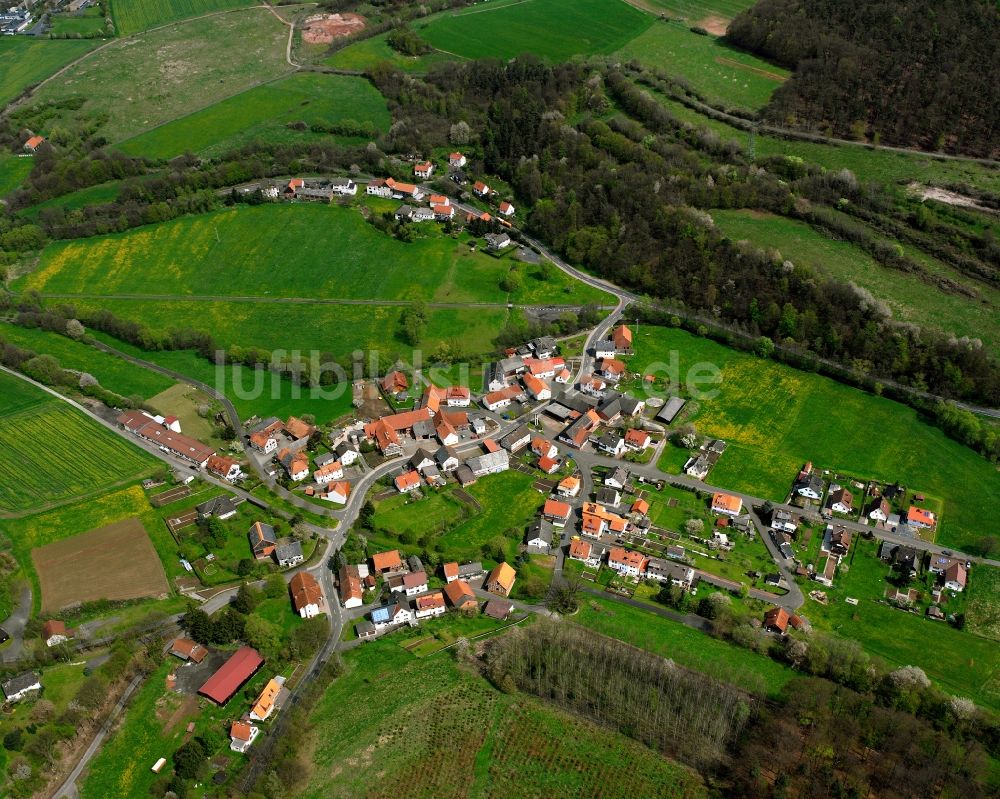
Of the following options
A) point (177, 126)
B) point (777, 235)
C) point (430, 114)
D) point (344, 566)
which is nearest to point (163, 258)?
point (177, 126)

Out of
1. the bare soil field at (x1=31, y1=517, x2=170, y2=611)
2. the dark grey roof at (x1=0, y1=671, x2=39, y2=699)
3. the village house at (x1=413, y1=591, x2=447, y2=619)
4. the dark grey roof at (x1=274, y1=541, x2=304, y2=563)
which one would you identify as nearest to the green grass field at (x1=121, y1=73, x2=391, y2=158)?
the bare soil field at (x1=31, y1=517, x2=170, y2=611)

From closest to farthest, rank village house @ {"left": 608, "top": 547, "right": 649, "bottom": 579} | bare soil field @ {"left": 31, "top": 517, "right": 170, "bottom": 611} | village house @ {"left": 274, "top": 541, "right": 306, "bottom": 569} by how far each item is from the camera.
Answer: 1. bare soil field @ {"left": 31, "top": 517, "right": 170, "bottom": 611}
2. village house @ {"left": 608, "top": 547, "right": 649, "bottom": 579}
3. village house @ {"left": 274, "top": 541, "right": 306, "bottom": 569}

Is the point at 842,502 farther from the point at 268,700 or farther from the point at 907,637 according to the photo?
the point at 268,700

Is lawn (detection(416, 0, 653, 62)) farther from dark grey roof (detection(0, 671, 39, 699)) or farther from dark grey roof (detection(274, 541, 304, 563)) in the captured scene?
dark grey roof (detection(0, 671, 39, 699))

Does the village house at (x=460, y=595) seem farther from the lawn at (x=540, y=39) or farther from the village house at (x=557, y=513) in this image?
the lawn at (x=540, y=39)

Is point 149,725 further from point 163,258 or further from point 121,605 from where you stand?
point 163,258

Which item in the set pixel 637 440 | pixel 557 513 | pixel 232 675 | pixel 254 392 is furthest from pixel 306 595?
pixel 637 440
